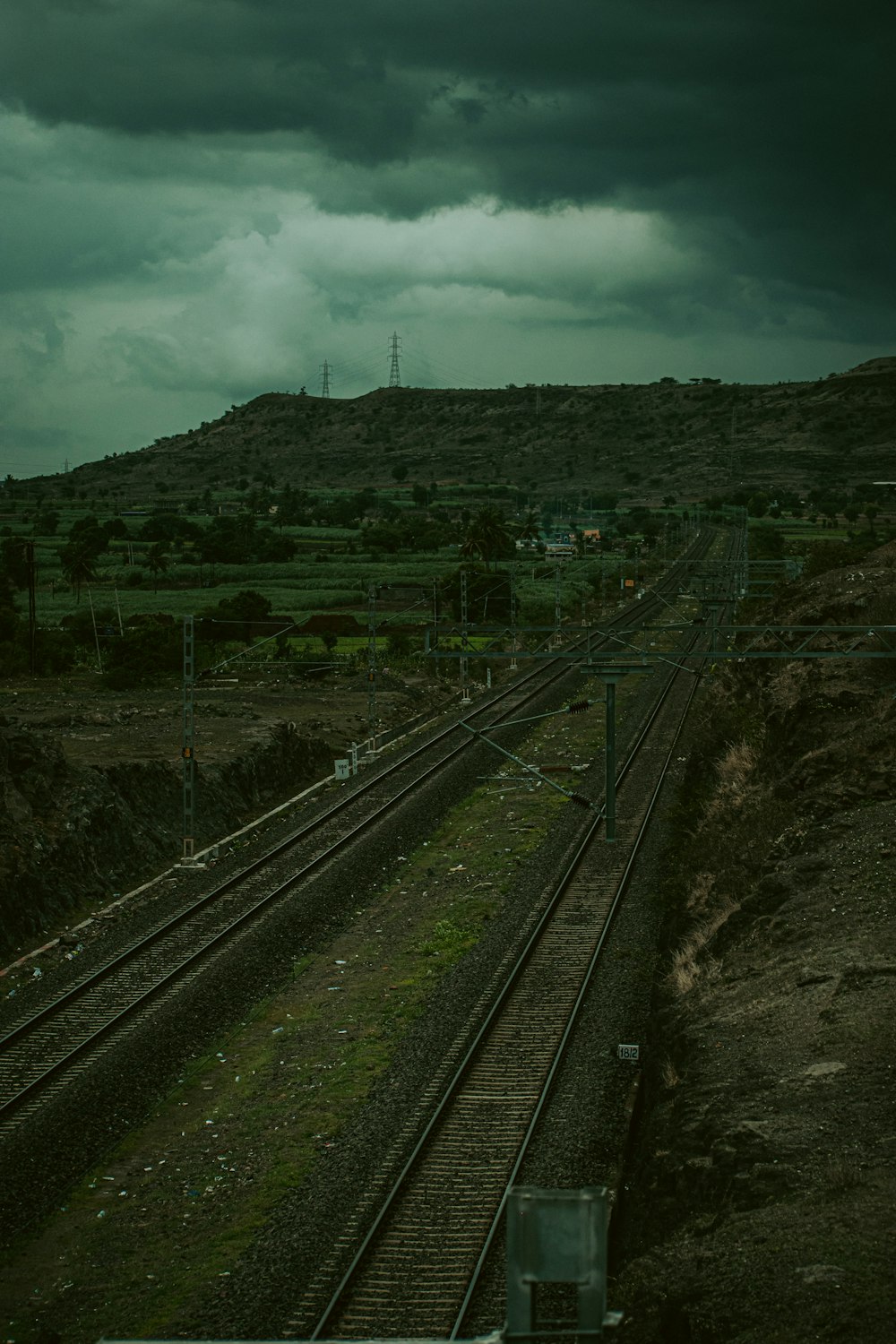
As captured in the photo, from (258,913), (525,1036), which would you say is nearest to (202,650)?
(258,913)

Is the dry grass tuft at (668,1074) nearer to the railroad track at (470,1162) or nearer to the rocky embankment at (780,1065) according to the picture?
A: the rocky embankment at (780,1065)

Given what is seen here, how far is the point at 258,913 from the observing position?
2603 centimetres

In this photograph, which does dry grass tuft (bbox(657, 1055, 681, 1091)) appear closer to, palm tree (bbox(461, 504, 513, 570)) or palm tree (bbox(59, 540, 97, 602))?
palm tree (bbox(461, 504, 513, 570))

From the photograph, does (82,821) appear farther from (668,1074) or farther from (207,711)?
(207,711)

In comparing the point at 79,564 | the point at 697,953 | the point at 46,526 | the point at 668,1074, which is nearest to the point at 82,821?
the point at 697,953

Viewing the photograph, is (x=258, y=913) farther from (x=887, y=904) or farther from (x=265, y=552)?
(x=265, y=552)

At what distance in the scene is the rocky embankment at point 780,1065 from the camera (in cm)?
1007

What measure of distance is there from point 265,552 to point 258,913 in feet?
319

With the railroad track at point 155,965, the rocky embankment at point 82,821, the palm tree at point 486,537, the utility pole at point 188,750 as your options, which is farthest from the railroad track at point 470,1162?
the palm tree at point 486,537

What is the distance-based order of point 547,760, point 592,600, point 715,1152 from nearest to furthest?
1. point 715,1152
2. point 547,760
3. point 592,600

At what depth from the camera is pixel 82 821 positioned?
29594 millimetres

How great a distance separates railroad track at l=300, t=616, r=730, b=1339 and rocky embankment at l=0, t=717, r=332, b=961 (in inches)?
386

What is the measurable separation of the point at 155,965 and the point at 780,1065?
11974 mm

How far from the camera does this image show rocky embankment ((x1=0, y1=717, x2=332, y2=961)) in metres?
26.2
